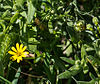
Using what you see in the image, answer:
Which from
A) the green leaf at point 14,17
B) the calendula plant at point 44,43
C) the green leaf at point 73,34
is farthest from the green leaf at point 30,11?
the green leaf at point 73,34

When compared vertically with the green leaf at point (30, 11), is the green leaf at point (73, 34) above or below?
below

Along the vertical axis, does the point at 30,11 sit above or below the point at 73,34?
above

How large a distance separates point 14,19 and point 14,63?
43 centimetres

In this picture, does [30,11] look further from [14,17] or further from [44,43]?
[44,43]

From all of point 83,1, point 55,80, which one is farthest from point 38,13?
point 83,1

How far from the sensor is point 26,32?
166 cm

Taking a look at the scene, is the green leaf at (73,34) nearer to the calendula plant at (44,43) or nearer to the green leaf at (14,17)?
the calendula plant at (44,43)

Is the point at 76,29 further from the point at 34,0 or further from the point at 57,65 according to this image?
the point at 34,0

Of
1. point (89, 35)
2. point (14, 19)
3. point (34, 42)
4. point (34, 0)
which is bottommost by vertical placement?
point (89, 35)

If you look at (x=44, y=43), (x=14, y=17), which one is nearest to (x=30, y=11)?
(x=14, y=17)

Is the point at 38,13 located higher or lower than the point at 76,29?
higher

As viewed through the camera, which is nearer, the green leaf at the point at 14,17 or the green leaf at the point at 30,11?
the green leaf at the point at 30,11

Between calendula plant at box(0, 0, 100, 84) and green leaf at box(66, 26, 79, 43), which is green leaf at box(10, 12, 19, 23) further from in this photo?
green leaf at box(66, 26, 79, 43)

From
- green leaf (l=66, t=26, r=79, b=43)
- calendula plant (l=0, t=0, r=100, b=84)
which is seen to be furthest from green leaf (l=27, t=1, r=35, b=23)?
green leaf (l=66, t=26, r=79, b=43)
